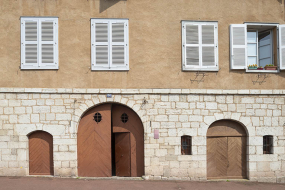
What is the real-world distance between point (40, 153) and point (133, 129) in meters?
3.12

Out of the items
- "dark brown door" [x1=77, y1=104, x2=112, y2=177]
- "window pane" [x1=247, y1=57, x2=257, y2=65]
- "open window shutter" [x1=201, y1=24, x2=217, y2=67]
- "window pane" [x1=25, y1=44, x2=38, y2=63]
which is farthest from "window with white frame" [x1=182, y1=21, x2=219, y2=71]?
"window pane" [x1=25, y1=44, x2=38, y2=63]

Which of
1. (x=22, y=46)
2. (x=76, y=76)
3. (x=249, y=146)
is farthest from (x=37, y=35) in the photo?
(x=249, y=146)

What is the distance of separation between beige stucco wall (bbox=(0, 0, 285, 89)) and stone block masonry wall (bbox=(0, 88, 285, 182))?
0.30m

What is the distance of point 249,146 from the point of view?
30.8 feet

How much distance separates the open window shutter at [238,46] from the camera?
9.35 metres

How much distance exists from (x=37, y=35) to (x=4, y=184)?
4675 millimetres

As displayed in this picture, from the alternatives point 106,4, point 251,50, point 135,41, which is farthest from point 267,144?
point 106,4

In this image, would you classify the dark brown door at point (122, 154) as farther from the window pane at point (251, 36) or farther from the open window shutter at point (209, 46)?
the window pane at point (251, 36)

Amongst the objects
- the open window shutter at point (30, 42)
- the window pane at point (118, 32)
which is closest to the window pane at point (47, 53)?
the open window shutter at point (30, 42)

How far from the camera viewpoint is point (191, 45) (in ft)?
30.8

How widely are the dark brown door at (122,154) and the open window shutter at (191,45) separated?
10.6 feet

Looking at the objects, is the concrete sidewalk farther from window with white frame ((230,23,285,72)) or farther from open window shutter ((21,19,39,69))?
window with white frame ((230,23,285,72))

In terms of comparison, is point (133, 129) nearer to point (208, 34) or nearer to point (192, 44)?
point (192, 44)

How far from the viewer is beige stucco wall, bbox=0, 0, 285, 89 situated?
9062mm
